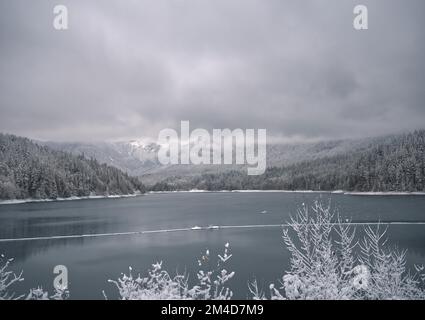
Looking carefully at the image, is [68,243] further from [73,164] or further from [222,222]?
[73,164]

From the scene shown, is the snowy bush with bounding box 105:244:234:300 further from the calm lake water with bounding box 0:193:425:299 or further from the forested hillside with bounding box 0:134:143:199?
the forested hillside with bounding box 0:134:143:199

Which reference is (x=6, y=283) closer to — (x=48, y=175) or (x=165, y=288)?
(x=165, y=288)

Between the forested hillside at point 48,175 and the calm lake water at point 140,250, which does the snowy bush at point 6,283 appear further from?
the forested hillside at point 48,175

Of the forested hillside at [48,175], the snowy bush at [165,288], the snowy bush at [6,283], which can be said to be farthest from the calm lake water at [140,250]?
the forested hillside at [48,175]

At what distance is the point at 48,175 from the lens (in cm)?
14775

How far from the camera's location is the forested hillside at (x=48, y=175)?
468ft

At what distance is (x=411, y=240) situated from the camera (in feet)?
159

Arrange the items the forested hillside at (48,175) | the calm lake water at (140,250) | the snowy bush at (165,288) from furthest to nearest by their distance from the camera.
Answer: the forested hillside at (48,175)
the calm lake water at (140,250)
the snowy bush at (165,288)

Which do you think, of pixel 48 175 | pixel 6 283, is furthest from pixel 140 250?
pixel 48 175

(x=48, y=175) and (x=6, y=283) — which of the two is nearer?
(x=6, y=283)

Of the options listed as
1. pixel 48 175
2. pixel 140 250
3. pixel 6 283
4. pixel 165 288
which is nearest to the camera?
pixel 165 288
